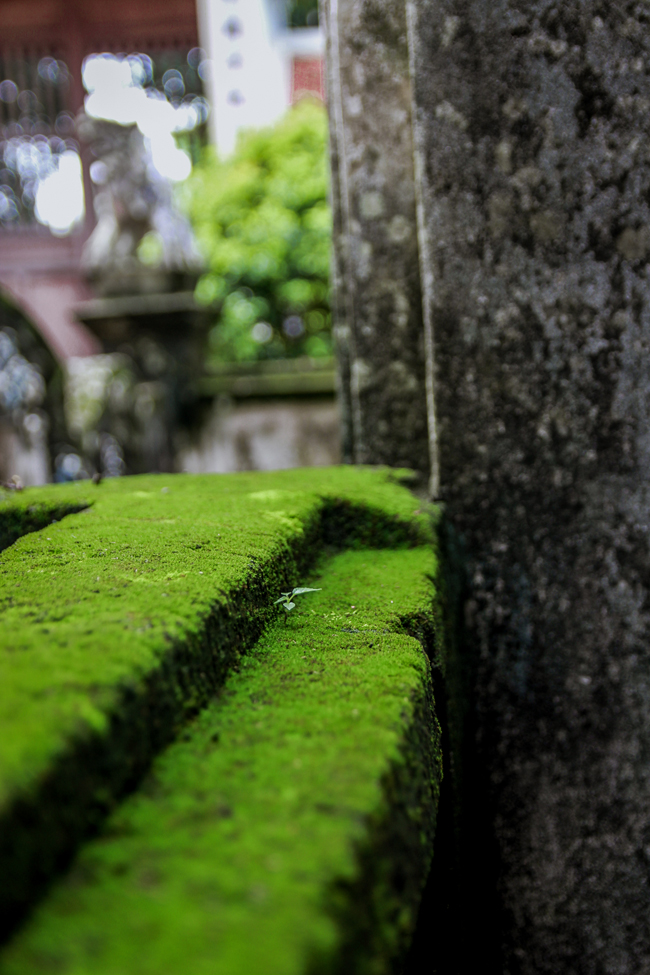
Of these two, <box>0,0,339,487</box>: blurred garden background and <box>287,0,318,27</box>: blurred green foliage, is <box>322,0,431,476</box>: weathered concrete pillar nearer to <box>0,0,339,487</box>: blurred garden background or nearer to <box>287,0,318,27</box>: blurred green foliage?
<box>0,0,339,487</box>: blurred garden background

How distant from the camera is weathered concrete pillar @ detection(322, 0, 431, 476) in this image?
1.97 m

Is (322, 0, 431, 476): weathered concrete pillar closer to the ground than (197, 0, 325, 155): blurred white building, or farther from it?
closer to the ground

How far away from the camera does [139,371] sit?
4242mm

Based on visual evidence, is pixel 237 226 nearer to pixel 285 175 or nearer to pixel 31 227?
pixel 285 175

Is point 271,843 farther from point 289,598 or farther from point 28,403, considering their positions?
point 28,403

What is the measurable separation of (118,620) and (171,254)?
Answer: 411 cm

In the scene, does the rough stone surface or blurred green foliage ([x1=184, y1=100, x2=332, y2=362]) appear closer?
the rough stone surface

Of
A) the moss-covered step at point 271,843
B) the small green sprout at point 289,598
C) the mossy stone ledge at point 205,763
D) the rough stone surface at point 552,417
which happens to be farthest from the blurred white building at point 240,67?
the moss-covered step at point 271,843

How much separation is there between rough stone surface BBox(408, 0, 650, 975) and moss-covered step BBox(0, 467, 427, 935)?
301 mm

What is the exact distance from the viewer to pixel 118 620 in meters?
0.79

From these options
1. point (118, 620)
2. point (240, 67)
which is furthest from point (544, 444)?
point (240, 67)

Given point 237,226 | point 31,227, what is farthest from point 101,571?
point 31,227

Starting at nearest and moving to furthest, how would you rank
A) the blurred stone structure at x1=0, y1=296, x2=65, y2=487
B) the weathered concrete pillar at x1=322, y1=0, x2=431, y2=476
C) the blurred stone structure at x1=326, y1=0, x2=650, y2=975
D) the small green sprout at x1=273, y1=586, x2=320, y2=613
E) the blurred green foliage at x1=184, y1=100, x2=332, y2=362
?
the small green sprout at x1=273, y1=586, x2=320, y2=613
the blurred stone structure at x1=326, y1=0, x2=650, y2=975
the weathered concrete pillar at x1=322, y1=0, x2=431, y2=476
the blurred stone structure at x1=0, y1=296, x2=65, y2=487
the blurred green foliage at x1=184, y1=100, x2=332, y2=362

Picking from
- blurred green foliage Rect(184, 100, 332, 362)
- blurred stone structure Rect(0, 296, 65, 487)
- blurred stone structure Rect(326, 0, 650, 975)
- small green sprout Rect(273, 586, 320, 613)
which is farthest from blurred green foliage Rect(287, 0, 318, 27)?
small green sprout Rect(273, 586, 320, 613)
